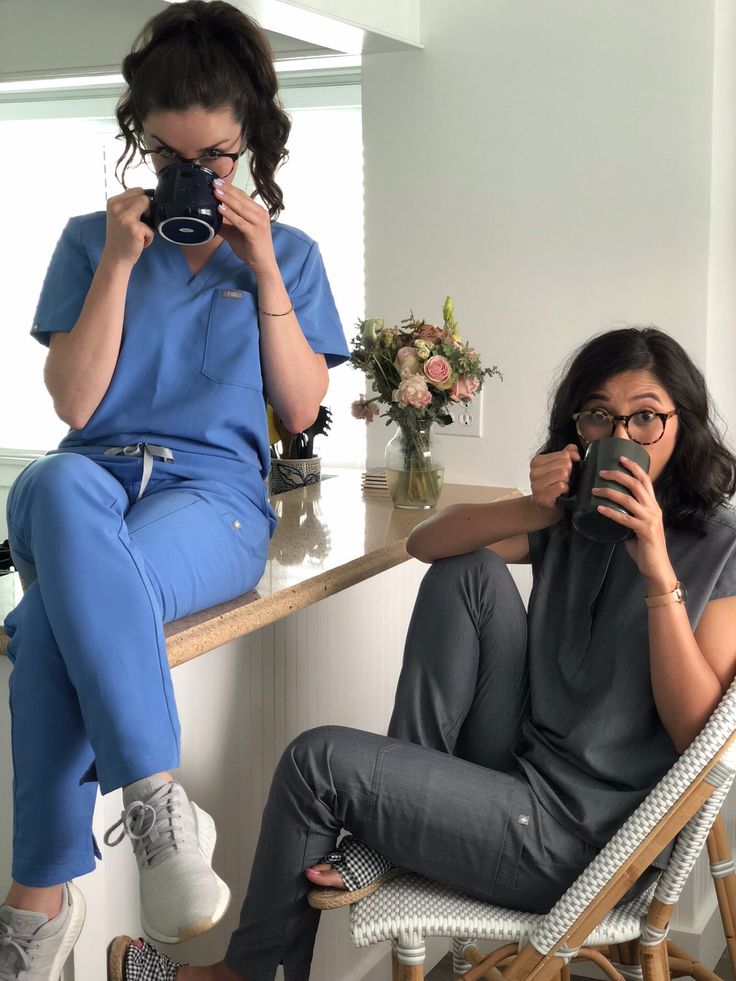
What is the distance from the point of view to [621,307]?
2248 mm

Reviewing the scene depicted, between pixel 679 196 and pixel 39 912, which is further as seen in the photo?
pixel 679 196

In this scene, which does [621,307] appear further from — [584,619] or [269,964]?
[269,964]

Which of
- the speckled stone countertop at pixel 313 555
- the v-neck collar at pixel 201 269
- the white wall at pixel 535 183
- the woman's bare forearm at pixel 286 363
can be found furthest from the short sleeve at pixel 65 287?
the white wall at pixel 535 183

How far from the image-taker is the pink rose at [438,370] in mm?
2162

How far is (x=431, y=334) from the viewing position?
2201 mm

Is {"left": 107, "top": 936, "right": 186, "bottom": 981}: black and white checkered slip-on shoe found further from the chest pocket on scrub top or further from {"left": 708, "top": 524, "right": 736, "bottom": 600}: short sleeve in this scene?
{"left": 708, "top": 524, "right": 736, "bottom": 600}: short sleeve

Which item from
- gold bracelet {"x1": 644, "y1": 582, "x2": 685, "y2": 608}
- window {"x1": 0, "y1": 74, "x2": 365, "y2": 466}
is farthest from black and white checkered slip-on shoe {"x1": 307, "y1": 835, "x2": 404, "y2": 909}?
window {"x1": 0, "y1": 74, "x2": 365, "y2": 466}

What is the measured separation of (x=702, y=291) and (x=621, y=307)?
158 millimetres

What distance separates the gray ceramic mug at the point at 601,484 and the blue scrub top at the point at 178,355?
1.43 feet

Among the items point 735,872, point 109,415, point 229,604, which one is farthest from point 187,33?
point 735,872

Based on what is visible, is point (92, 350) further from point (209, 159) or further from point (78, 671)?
point (78, 671)

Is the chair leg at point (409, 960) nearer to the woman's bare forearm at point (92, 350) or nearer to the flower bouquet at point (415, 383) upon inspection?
the woman's bare forearm at point (92, 350)

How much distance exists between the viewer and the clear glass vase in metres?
2.28

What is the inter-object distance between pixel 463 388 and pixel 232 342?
0.74 metres
